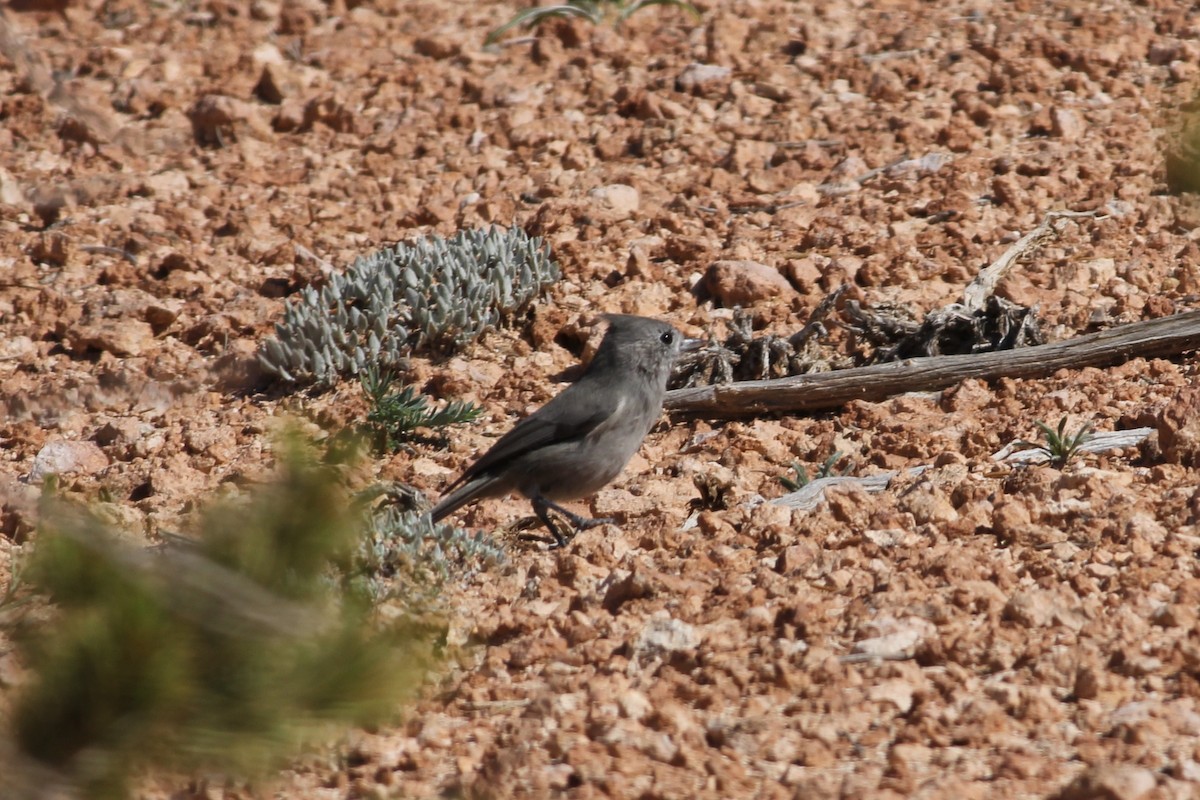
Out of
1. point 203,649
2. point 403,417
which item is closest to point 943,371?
point 403,417

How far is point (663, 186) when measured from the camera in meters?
8.60

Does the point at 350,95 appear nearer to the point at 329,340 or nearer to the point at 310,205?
the point at 310,205

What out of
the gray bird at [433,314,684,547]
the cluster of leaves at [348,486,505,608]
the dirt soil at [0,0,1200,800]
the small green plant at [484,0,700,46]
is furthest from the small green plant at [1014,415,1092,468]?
the small green plant at [484,0,700,46]

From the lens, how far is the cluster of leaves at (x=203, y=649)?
247 centimetres

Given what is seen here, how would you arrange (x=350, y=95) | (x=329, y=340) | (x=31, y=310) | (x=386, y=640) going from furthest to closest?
1. (x=350, y=95)
2. (x=31, y=310)
3. (x=329, y=340)
4. (x=386, y=640)

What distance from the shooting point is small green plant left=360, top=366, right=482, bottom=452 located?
6.73 meters

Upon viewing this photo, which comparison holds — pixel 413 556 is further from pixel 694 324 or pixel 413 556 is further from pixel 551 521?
pixel 694 324

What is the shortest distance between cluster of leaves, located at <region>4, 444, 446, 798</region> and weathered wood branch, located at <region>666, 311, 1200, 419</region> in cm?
408

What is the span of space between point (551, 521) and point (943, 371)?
1964mm

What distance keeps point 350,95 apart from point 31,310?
9.74ft

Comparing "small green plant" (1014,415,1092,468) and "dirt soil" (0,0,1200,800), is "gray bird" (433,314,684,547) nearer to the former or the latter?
"dirt soil" (0,0,1200,800)

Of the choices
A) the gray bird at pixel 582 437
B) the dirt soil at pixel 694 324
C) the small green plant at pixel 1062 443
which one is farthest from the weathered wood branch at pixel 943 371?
the small green plant at pixel 1062 443

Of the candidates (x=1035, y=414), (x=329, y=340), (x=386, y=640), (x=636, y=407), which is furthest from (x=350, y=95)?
(x=386, y=640)

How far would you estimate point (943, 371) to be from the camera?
654 centimetres
